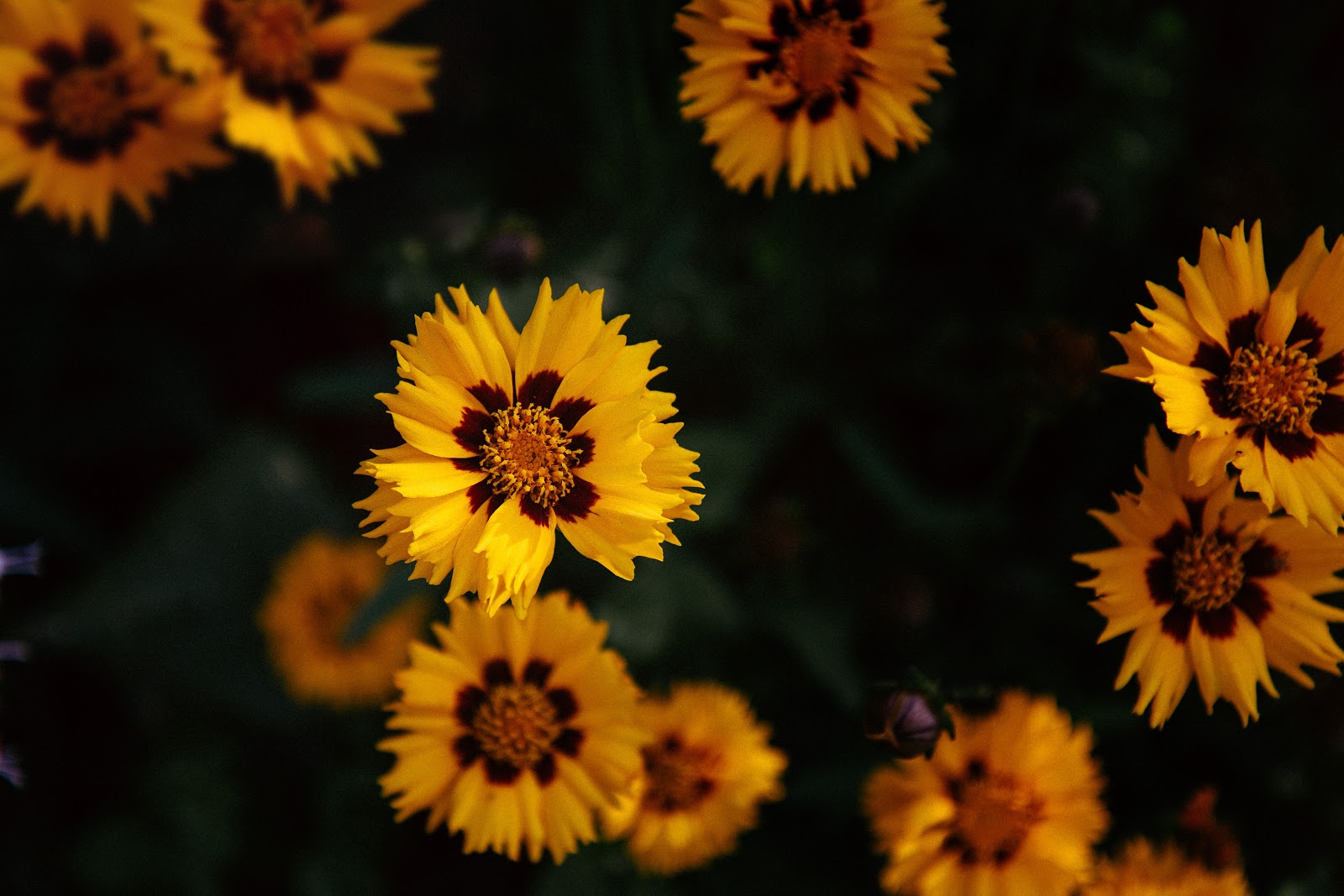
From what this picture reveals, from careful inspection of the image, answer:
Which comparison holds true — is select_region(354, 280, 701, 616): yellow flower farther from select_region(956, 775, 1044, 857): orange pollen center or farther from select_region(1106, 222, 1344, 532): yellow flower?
select_region(956, 775, 1044, 857): orange pollen center

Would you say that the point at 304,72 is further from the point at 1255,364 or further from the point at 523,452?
the point at 1255,364

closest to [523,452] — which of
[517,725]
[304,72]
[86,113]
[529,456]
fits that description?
[529,456]

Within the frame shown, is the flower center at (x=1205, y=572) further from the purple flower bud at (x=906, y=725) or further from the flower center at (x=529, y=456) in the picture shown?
the flower center at (x=529, y=456)

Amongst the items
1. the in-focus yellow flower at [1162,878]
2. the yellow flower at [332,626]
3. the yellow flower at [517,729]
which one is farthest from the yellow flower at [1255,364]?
the yellow flower at [332,626]

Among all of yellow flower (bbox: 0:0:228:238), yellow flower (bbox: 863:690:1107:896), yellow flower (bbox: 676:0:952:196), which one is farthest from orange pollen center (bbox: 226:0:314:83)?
yellow flower (bbox: 863:690:1107:896)

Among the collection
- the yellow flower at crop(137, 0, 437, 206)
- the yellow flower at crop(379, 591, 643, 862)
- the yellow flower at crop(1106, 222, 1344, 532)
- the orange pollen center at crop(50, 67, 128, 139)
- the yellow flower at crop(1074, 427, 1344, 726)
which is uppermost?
the yellow flower at crop(137, 0, 437, 206)

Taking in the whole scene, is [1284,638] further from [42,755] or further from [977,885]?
[42,755]
